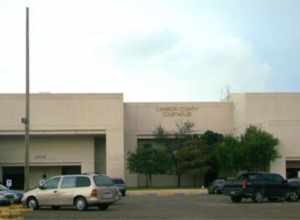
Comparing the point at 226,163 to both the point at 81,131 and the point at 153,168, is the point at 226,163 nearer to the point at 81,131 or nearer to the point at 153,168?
the point at 153,168

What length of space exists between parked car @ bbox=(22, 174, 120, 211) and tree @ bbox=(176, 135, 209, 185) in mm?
46950

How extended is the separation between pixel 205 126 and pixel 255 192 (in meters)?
46.1

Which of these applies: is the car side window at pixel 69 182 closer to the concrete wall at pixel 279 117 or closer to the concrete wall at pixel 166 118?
the concrete wall at pixel 279 117

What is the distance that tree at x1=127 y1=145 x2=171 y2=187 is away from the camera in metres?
80.2

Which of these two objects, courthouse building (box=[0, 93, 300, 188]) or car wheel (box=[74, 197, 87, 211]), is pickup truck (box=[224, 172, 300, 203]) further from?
courthouse building (box=[0, 93, 300, 188])

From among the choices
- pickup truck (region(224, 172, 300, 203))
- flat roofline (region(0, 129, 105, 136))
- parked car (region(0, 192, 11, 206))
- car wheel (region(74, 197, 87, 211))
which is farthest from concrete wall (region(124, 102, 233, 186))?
car wheel (region(74, 197, 87, 211))

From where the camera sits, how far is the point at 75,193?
32.0 metres

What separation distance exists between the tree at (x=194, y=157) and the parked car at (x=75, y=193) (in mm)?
46950

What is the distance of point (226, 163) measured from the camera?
78438 mm

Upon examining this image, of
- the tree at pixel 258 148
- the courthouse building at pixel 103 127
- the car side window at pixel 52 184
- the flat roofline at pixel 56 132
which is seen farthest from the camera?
the courthouse building at pixel 103 127

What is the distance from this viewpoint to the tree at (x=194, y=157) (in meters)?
79.6

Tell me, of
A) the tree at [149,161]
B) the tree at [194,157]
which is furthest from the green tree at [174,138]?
the tree at [194,157]

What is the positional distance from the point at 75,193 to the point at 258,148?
46879 mm

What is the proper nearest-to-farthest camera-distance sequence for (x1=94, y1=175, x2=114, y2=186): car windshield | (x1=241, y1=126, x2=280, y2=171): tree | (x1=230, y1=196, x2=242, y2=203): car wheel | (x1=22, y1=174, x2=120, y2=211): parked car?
(x1=22, y1=174, x2=120, y2=211): parked car → (x1=94, y1=175, x2=114, y2=186): car windshield → (x1=230, y1=196, x2=242, y2=203): car wheel → (x1=241, y1=126, x2=280, y2=171): tree
